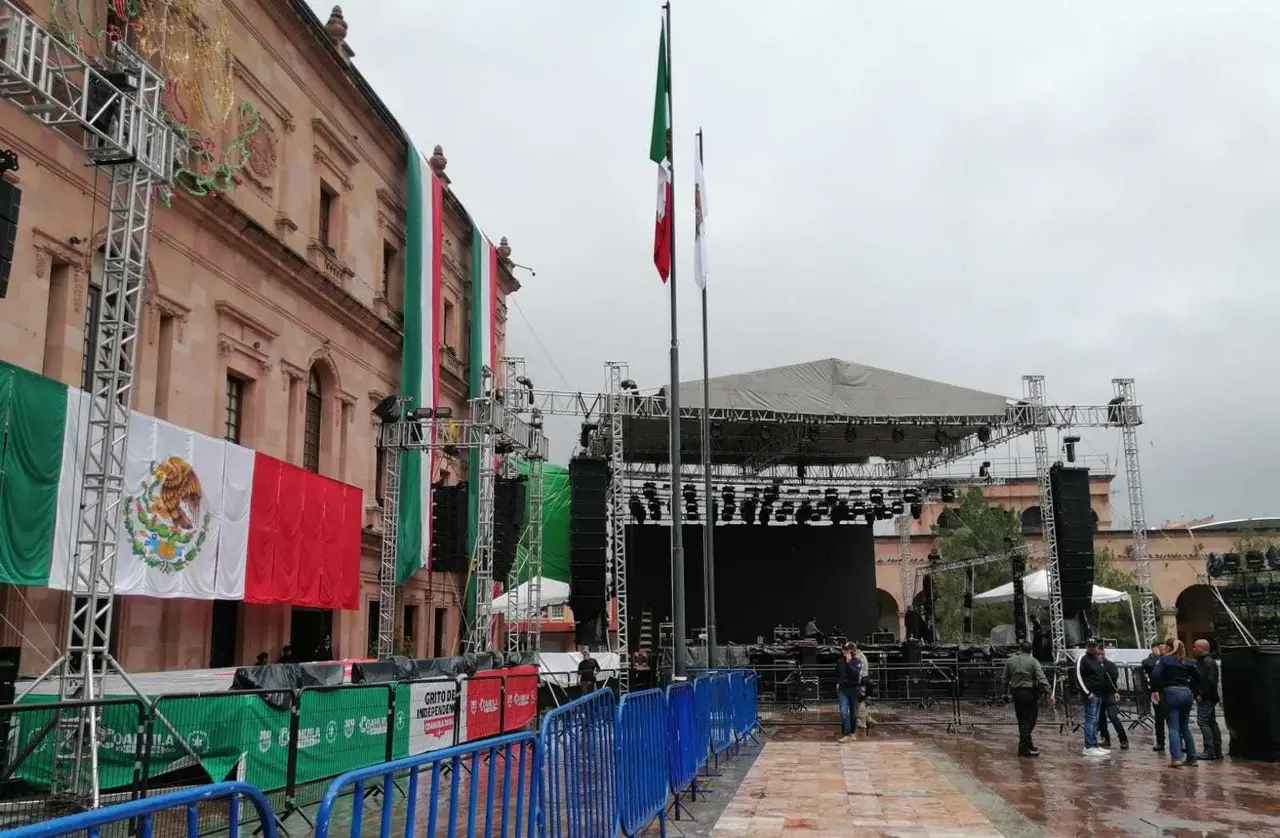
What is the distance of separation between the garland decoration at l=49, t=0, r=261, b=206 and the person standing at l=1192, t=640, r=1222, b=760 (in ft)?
57.1

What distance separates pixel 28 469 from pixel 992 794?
1286cm

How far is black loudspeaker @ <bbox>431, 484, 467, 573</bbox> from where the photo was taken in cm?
2584

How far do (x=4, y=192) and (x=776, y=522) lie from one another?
35744 millimetres

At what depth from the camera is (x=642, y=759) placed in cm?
829

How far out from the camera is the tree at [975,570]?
4662 cm

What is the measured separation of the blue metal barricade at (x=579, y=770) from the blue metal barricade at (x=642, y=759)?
28cm

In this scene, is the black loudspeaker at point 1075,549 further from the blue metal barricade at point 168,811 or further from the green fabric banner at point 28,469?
the blue metal barricade at point 168,811

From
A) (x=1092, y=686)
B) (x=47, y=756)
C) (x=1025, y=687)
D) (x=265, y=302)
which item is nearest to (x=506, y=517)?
(x=265, y=302)

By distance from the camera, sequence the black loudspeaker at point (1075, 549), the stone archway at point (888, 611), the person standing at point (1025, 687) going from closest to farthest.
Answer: the person standing at point (1025, 687)
the black loudspeaker at point (1075, 549)
the stone archway at point (888, 611)

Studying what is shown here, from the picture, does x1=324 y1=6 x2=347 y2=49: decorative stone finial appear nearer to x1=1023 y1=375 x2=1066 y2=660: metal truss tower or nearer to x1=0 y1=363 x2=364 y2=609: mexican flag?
x1=0 y1=363 x2=364 y2=609: mexican flag

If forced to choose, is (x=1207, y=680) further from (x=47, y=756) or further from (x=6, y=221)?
(x=6, y=221)

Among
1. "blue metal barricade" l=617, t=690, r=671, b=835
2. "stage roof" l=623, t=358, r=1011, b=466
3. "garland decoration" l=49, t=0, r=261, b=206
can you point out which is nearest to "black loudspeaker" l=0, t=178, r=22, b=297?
"garland decoration" l=49, t=0, r=261, b=206

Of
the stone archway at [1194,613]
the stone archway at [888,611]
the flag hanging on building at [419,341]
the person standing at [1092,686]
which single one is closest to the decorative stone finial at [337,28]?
the flag hanging on building at [419,341]

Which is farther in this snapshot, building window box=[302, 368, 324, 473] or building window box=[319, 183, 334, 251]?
building window box=[319, 183, 334, 251]
